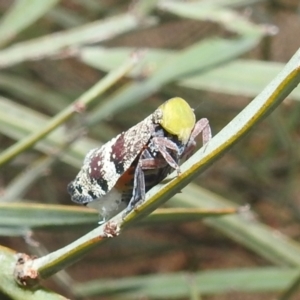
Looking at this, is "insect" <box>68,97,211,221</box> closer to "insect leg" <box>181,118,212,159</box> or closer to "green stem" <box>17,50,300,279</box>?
"insect leg" <box>181,118,212,159</box>

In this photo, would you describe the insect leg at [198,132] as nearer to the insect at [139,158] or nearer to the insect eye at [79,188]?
the insect at [139,158]

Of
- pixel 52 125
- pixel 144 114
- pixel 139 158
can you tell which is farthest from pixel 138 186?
pixel 144 114

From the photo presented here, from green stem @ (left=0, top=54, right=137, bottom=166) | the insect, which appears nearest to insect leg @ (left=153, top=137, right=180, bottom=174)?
the insect

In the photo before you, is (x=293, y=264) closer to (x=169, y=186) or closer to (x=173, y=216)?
(x=173, y=216)

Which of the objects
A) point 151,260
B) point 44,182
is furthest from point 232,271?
point 151,260

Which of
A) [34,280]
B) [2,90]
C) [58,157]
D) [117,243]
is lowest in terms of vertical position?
[34,280]

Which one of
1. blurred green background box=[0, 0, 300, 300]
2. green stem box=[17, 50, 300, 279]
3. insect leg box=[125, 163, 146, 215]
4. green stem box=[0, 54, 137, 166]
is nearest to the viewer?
green stem box=[17, 50, 300, 279]

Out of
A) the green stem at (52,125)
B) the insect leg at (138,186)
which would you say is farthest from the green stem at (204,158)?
the green stem at (52,125)
